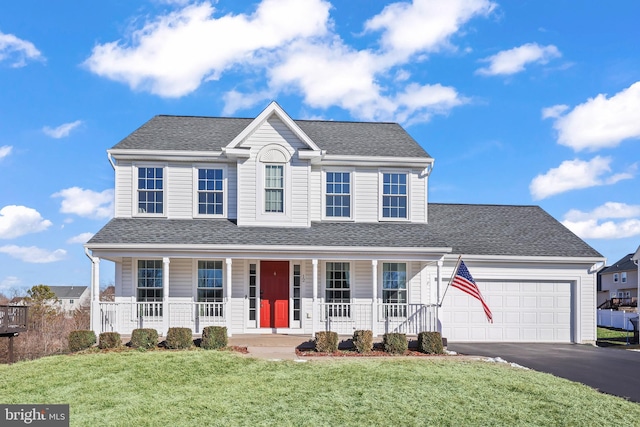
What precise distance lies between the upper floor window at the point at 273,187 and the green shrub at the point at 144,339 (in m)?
5.62

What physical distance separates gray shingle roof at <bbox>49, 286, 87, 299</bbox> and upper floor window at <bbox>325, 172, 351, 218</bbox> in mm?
77922

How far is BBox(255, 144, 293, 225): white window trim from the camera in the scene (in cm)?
1945

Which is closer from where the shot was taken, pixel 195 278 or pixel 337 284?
pixel 195 278

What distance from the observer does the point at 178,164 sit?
19.8m

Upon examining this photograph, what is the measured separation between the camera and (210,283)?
1912cm

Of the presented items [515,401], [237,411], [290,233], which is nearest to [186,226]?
[290,233]

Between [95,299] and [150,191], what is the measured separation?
4181 millimetres

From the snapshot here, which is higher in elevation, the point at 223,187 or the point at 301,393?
the point at 223,187

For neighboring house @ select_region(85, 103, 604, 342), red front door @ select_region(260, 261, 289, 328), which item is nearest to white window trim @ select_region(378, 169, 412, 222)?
neighboring house @ select_region(85, 103, 604, 342)

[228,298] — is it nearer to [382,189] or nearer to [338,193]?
[338,193]

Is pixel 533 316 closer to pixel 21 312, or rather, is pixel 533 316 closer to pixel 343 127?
pixel 343 127

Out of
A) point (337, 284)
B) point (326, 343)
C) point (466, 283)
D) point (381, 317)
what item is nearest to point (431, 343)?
point (466, 283)

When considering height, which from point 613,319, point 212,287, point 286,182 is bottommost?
point 613,319

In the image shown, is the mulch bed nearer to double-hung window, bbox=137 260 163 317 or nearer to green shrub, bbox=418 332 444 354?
green shrub, bbox=418 332 444 354
